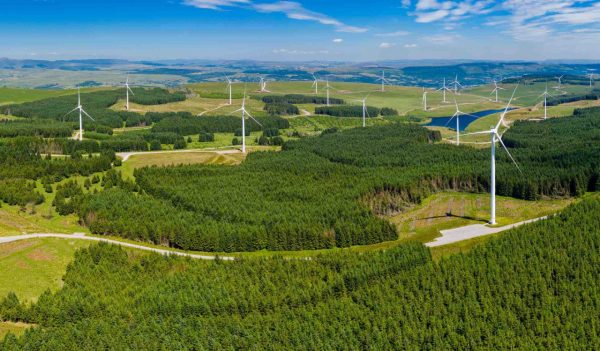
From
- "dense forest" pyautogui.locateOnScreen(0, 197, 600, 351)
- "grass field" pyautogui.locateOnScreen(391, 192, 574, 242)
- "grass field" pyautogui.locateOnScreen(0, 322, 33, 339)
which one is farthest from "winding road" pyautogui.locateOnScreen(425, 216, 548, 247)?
"grass field" pyautogui.locateOnScreen(0, 322, 33, 339)

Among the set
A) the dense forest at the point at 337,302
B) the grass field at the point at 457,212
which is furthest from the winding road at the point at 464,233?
the dense forest at the point at 337,302

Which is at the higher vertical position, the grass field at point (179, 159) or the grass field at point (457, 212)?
the grass field at point (179, 159)

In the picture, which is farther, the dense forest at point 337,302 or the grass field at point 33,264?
the grass field at point 33,264

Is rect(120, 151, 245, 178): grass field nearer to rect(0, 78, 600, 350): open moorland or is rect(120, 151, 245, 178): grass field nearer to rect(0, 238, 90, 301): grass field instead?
rect(0, 78, 600, 350): open moorland

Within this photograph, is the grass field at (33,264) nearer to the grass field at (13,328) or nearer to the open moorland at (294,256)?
the open moorland at (294,256)

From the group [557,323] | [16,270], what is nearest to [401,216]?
[557,323]

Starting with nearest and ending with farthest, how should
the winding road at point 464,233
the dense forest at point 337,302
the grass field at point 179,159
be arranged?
the dense forest at point 337,302
the winding road at point 464,233
the grass field at point 179,159

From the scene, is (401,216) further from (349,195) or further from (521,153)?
(521,153)
